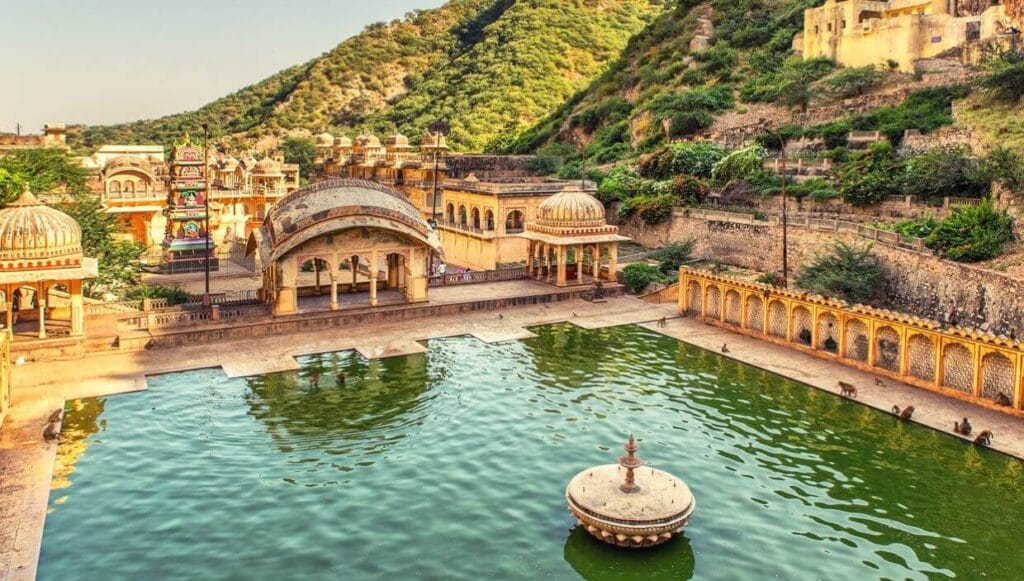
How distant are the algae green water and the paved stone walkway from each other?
1.45 ft

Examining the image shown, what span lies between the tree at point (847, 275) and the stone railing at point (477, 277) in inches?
409

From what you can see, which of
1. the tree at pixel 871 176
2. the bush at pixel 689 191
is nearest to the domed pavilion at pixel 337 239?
the bush at pixel 689 191

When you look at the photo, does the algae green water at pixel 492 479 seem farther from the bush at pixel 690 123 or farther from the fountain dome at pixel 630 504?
the bush at pixel 690 123

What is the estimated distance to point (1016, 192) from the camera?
25.2 m

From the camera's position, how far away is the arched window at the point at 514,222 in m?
36.0

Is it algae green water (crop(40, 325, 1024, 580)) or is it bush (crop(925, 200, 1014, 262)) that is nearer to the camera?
algae green water (crop(40, 325, 1024, 580))

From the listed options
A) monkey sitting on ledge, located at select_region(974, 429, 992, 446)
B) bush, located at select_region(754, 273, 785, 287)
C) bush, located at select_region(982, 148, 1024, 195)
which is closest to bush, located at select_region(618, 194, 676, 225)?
bush, located at select_region(754, 273, 785, 287)

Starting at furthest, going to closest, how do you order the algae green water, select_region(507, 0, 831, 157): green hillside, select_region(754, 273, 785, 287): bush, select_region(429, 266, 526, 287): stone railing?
select_region(507, 0, 831, 157): green hillside, select_region(429, 266, 526, 287): stone railing, select_region(754, 273, 785, 287): bush, the algae green water

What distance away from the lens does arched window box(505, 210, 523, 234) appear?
36.0 metres

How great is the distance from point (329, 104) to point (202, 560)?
80582 mm

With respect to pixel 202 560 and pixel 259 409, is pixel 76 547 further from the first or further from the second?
pixel 259 409

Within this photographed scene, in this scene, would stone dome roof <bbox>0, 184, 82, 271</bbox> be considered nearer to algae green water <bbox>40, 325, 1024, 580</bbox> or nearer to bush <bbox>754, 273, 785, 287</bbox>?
algae green water <bbox>40, 325, 1024, 580</bbox>

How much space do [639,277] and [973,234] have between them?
1057 cm

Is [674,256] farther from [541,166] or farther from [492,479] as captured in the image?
[492,479]
